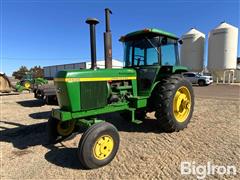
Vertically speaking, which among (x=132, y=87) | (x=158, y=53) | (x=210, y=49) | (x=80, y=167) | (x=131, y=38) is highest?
(x=210, y=49)

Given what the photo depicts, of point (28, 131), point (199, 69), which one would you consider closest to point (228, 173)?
point (28, 131)

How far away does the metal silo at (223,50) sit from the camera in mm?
26031

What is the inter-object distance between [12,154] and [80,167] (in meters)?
1.56

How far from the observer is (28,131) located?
17.6 feet

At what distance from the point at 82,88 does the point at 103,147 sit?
113 cm

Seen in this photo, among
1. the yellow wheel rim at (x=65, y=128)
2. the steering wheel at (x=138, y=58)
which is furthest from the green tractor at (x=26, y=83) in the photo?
the steering wheel at (x=138, y=58)

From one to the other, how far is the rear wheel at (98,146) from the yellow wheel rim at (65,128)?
4.53 ft

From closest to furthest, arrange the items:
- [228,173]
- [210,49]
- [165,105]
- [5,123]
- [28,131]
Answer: [228,173] → [165,105] → [28,131] → [5,123] → [210,49]

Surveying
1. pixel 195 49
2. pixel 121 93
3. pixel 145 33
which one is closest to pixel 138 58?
pixel 145 33

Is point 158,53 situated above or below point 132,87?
above

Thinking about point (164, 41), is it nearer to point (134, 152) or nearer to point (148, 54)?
point (148, 54)

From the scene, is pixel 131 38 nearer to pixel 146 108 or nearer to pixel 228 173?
pixel 146 108

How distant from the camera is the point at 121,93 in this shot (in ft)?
15.2

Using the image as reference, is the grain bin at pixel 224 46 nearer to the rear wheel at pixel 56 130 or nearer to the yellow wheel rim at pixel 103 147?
the rear wheel at pixel 56 130
